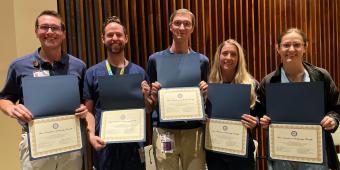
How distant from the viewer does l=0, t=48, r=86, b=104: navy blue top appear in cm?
234

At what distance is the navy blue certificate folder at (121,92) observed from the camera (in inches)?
95.1

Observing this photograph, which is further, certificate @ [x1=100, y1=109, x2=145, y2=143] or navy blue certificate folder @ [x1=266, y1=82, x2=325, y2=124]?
certificate @ [x1=100, y1=109, x2=145, y2=143]

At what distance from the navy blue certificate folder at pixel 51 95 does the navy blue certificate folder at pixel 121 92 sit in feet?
0.66

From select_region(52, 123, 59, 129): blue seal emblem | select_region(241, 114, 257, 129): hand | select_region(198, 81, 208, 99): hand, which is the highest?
select_region(198, 81, 208, 99): hand

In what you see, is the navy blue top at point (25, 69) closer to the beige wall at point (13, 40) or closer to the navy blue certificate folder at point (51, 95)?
the navy blue certificate folder at point (51, 95)

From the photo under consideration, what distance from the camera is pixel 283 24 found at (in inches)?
191

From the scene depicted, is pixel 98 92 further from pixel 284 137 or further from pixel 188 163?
pixel 284 137

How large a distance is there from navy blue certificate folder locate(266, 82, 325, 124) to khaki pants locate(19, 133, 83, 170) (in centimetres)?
131

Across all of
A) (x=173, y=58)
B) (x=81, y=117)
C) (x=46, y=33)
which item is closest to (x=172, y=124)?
(x=173, y=58)

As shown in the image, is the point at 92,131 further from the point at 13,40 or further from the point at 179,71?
the point at 13,40

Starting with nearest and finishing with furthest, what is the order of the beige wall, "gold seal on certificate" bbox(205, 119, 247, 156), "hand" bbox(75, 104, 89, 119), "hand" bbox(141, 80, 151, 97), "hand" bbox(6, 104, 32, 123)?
1. "hand" bbox(6, 104, 32, 123)
2. "hand" bbox(75, 104, 89, 119)
3. "gold seal on certificate" bbox(205, 119, 247, 156)
4. "hand" bbox(141, 80, 151, 97)
5. the beige wall

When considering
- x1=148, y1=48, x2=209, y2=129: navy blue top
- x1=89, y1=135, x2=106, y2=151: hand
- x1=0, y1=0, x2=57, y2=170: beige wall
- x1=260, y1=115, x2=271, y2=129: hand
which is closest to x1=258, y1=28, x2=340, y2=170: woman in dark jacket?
x1=260, y1=115, x2=271, y2=129: hand

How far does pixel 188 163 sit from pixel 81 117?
0.86 metres

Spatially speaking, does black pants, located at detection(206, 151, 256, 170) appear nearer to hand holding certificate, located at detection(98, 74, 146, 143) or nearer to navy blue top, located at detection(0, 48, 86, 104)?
hand holding certificate, located at detection(98, 74, 146, 143)
